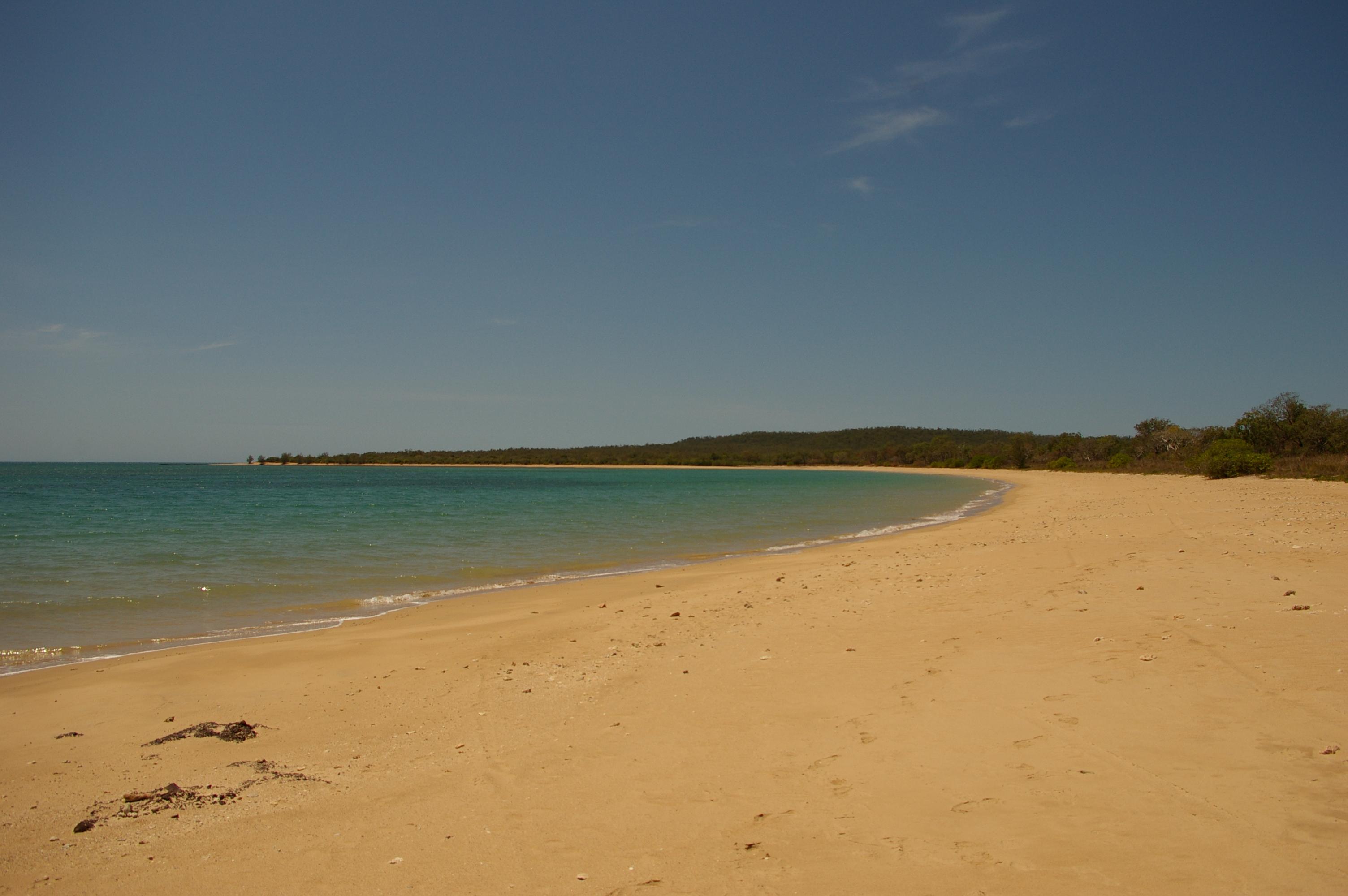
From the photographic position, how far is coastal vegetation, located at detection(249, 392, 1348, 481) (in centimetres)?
4059

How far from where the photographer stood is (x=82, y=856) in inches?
152

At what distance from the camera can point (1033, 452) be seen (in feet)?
323

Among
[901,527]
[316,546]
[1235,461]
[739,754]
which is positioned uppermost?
[1235,461]

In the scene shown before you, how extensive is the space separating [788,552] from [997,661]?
11.5m

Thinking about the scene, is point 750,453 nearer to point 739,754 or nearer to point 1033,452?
point 1033,452

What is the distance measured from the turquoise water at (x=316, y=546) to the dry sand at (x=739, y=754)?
2.65 meters

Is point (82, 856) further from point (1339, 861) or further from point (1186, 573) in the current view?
point (1186, 573)

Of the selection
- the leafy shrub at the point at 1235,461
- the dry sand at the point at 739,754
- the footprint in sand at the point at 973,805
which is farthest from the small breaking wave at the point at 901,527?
the footprint in sand at the point at 973,805

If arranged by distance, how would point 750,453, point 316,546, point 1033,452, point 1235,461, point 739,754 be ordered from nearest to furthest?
point 739,754
point 316,546
point 1235,461
point 1033,452
point 750,453

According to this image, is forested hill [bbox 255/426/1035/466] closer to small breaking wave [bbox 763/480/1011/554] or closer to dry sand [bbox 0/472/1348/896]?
small breaking wave [bbox 763/480/1011/554]

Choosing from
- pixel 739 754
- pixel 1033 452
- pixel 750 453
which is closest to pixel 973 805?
pixel 739 754

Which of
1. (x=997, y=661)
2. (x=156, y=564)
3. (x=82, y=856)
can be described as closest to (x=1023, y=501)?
(x=997, y=661)

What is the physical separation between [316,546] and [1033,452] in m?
98.8

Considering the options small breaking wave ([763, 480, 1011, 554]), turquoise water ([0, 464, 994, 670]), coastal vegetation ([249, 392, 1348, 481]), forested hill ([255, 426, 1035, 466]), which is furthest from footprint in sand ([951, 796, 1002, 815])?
forested hill ([255, 426, 1035, 466])
